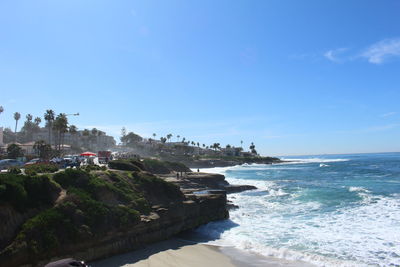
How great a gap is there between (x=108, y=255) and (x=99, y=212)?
2.19 m

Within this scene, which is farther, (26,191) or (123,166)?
(123,166)

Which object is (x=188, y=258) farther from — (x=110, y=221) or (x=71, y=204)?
(x=71, y=204)

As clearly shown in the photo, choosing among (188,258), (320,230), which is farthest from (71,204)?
(320,230)

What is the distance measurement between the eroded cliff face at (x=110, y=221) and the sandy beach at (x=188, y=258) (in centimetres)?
87

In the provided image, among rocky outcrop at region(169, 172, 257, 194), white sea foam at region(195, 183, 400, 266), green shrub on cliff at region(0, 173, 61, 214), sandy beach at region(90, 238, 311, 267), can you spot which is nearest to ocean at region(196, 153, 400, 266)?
white sea foam at region(195, 183, 400, 266)

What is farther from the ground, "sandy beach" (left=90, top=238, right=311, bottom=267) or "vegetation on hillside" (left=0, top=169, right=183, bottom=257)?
"vegetation on hillside" (left=0, top=169, right=183, bottom=257)

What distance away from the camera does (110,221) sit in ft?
50.8

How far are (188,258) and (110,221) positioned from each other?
4489 mm

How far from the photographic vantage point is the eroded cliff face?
1242cm

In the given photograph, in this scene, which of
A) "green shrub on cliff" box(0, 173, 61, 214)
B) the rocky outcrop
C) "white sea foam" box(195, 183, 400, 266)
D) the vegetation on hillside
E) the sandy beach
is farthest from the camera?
the rocky outcrop

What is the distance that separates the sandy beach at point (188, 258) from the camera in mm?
14080

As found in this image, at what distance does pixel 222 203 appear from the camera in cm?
2444

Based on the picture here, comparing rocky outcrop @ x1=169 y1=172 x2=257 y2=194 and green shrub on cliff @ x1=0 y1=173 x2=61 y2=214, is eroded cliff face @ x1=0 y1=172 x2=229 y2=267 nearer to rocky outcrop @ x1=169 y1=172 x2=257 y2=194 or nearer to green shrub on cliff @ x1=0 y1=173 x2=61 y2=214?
green shrub on cliff @ x1=0 y1=173 x2=61 y2=214

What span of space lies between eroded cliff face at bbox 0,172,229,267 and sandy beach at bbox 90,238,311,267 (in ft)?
2.87
